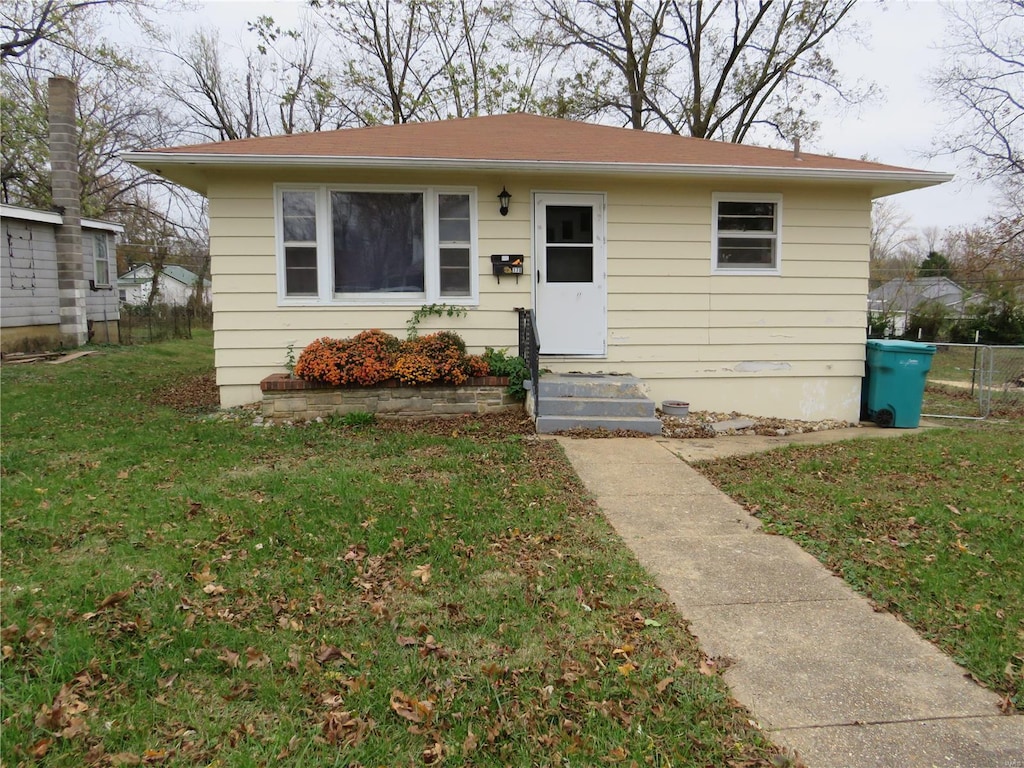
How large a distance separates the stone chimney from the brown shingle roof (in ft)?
32.7

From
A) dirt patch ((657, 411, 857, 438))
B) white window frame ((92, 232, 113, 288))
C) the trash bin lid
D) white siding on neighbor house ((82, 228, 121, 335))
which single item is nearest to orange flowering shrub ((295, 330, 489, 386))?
dirt patch ((657, 411, 857, 438))

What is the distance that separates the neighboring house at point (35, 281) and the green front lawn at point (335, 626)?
10.6 meters

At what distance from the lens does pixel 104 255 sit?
57.0 feet

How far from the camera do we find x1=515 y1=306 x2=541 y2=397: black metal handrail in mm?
6750

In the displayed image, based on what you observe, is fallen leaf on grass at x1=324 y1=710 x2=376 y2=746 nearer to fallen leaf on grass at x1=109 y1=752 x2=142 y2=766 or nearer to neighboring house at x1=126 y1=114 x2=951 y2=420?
fallen leaf on grass at x1=109 y1=752 x2=142 y2=766

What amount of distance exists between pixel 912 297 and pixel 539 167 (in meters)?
30.9

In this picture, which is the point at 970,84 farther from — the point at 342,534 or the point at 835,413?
the point at 342,534

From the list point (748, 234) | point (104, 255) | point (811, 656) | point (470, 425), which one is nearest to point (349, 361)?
point (470, 425)

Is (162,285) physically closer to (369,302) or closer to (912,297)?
(369,302)

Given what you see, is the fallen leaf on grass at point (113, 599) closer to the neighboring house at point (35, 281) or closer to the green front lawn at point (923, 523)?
the green front lawn at point (923, 523)

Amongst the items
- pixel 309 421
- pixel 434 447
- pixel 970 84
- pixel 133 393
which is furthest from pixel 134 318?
pixel 970 84

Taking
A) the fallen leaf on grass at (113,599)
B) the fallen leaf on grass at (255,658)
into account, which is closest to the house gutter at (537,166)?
the fallen leaf on grass at (113,599)

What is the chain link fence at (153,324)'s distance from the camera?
59.4 ft

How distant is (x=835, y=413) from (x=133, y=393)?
977 cm
